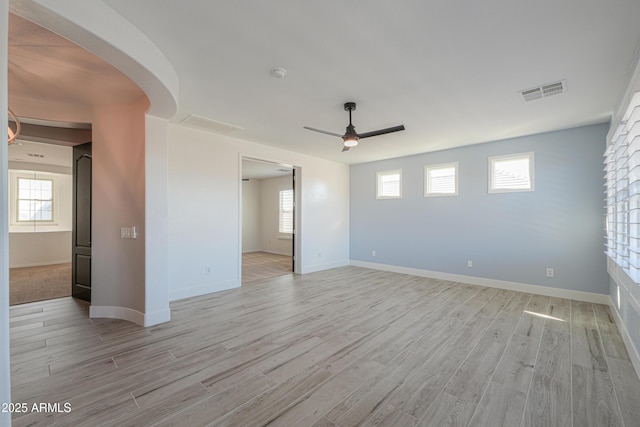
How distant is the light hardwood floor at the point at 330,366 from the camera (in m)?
1.82

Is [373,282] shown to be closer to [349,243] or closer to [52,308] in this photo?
[349,243]

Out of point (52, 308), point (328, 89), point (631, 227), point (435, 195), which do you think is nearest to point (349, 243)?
point (435, 195)

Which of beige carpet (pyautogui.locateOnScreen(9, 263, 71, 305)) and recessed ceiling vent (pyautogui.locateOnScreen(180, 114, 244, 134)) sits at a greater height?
recessed ceiling vent (pyautogui.locateOnScreen(180, 114, 244, 134))

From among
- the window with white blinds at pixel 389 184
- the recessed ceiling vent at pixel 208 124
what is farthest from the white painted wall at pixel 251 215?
the recessed ceiling vent at pixel 208 124

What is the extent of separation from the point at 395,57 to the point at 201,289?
428 centimetres

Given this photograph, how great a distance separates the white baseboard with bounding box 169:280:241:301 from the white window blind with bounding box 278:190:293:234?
4318 millimetres

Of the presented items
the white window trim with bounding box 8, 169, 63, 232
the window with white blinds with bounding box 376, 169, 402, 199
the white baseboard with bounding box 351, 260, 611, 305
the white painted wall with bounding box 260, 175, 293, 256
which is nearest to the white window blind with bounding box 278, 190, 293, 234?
the white painted wall with bounding box 260, 175, 293, 256

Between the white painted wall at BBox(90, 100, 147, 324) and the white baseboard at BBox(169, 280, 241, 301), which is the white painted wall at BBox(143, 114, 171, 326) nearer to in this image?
the white painted wall at BBox(90, 100, 147, 324)

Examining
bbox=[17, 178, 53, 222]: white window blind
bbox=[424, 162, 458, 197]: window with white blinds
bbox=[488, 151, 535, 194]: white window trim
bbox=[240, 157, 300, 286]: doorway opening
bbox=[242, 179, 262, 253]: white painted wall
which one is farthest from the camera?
bbox=[242, 179, 262, 253]: white painted wall

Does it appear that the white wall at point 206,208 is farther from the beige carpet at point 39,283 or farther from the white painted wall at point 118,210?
the beige carpet at point 39,283

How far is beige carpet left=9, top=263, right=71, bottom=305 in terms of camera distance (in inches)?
172

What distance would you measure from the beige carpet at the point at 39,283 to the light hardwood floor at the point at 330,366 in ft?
2.01

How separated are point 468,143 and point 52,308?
7302 millimetres

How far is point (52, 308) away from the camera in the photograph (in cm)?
385
